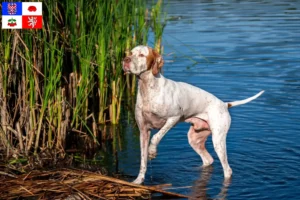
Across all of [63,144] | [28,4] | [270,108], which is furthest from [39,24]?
[270,108]

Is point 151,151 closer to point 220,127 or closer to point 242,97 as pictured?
point 220,127

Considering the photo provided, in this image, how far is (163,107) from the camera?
24.4 ft

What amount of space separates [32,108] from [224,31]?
490 inches

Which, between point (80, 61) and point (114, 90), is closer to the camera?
point (80, 61)

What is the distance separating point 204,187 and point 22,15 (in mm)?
2627

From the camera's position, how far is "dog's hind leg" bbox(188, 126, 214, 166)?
27.0 feet

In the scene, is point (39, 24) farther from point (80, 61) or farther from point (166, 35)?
point (166, 35)

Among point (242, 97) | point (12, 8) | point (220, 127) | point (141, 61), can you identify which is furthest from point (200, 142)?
point (242, 97)

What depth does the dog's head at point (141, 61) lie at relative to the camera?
7160 mm

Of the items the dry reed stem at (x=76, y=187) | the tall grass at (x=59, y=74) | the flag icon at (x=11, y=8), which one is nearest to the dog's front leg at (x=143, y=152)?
the dry reed stem at (x=76, y=187)

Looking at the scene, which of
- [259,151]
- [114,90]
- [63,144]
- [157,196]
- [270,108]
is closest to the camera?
[157,196]

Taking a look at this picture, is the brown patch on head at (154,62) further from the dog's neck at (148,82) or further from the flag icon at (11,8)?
the flag icon at (11,8)

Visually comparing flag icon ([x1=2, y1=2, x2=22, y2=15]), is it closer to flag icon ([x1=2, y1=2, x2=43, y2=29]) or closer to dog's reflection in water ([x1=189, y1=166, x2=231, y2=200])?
flag icon ([x1=2, y1=2, x2=43, y2=29])

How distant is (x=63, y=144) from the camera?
838 cm
